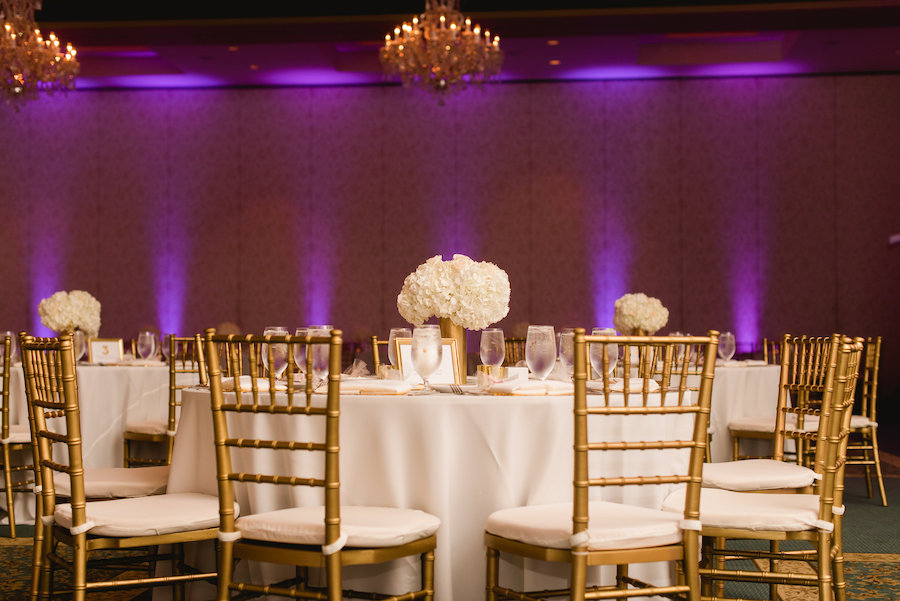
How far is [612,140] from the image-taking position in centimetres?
1092

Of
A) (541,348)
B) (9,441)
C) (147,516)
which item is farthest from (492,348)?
(9,441)

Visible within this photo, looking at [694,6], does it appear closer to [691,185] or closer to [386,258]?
[691,185]

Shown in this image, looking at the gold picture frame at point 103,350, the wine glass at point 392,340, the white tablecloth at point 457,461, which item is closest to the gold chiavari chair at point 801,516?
the white tablecloth at point 457,461

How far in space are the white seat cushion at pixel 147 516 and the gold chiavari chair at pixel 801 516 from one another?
1271 mm

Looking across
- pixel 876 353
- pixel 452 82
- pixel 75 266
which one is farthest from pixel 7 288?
pixel 876 353

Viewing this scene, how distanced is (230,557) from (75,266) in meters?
9.79

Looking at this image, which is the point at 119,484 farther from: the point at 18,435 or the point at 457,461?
the point at 18,435

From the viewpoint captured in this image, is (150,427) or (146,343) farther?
(146,343)

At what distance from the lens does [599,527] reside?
2264mm

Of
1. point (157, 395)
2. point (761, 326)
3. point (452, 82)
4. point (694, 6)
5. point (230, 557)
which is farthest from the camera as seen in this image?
point (761, 326)

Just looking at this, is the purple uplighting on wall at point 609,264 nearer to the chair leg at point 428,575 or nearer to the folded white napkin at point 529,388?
the folded white napkin at point 529,388

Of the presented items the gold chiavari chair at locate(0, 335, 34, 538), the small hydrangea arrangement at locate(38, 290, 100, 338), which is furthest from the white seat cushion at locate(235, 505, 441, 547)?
the small hydrangea arrangement at locate(38, 290, 100, 338)

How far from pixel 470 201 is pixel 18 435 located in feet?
23.2

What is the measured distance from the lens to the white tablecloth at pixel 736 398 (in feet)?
18.3
